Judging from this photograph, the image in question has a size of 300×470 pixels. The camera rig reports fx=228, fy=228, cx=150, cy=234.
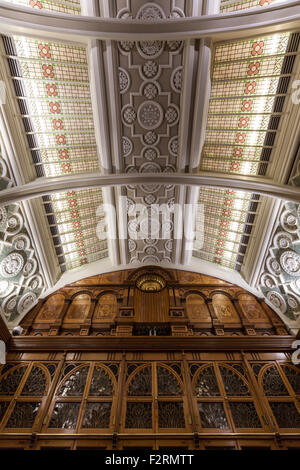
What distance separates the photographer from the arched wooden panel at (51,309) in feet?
26.2

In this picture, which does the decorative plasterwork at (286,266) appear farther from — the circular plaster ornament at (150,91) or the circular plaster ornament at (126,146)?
the circular plaster ornament at (126,146)

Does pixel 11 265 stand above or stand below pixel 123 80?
below

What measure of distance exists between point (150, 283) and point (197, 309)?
7.10 ft

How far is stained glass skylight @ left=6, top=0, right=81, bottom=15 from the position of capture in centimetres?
471

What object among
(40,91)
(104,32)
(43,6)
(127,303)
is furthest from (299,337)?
(43,6)

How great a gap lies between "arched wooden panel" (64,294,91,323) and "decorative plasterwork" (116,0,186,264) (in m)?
3.51

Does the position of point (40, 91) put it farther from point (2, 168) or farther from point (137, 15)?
point (137, 15)

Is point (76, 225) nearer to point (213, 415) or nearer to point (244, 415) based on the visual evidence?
point (213, 415)

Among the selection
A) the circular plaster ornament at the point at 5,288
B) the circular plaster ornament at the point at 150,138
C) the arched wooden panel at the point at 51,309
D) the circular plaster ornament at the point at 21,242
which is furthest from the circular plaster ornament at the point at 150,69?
the arched wooden panel at the point at 51,309

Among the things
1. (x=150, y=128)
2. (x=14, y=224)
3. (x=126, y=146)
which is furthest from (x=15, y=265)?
(x=150, y=128)

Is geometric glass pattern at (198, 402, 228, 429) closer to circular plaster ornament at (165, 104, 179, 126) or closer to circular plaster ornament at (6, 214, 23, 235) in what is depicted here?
circular plaster ornament at (6, 214, 23, 235)

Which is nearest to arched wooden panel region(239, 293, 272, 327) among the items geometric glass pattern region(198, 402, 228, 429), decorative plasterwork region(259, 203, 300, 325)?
decorative plasterwork region(259, 203, 300, 325)

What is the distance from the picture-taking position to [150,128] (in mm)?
6371

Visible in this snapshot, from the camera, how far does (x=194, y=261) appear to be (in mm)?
9875
